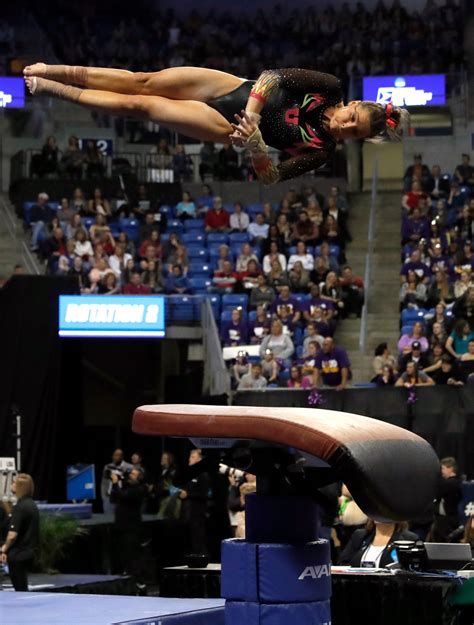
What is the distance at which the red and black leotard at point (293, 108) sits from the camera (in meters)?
6.04

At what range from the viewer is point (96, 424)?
20.5m

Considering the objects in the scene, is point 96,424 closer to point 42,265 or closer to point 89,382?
point 89,382

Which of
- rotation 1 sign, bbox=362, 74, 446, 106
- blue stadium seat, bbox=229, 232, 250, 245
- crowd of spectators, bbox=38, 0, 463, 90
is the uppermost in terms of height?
crowd of spectators, bbox=38, 0, 463, 90

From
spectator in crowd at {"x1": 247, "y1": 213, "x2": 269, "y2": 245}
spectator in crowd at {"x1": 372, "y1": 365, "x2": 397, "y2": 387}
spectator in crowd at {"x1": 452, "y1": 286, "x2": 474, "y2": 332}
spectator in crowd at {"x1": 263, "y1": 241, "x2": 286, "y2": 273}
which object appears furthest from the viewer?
spectator in crowd at {"x1": 247, "y1": 213, "x2": 269, "y2": 245}

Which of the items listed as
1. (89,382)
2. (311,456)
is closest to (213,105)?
(311,456)

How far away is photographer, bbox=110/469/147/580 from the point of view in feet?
41.7

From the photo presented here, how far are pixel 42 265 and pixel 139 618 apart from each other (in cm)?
1309

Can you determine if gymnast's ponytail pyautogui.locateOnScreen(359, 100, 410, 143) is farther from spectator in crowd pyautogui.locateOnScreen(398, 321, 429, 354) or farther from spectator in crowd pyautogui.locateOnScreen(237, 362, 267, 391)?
spectator in crowd pyautogui.locateOnScreen(398, 321, 429, 354)

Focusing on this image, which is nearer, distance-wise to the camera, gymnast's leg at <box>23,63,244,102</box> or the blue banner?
gymnast's leg at <box>23,63,244,102</box>

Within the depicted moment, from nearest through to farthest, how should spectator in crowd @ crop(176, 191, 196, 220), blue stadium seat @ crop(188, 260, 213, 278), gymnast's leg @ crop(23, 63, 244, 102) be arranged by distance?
gymnast's leg @ crop(23, 63, 244, 102), blue stadium seat @ crop(188, 260, 213, 278), spectator in crowd @ crop(176, 191, 196, 220)

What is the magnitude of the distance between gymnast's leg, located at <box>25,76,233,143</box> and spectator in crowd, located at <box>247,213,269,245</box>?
11.9 m

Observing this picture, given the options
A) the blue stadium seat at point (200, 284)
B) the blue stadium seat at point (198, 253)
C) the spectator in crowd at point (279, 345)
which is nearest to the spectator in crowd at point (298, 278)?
the blue stadium seat at point (200, 284)

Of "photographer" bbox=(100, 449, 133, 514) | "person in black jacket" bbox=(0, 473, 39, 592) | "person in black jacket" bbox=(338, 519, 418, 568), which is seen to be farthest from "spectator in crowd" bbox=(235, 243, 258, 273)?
"person in black jacket" bbox=(338, 519, 418, 568)

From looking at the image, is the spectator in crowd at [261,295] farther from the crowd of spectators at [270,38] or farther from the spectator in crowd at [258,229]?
the crowd of spectators at [270,38]
